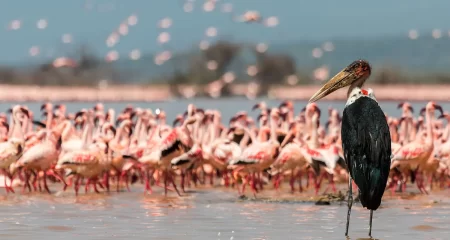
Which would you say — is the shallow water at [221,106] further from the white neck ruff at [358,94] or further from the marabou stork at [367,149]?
the marabou stork at [367,149]

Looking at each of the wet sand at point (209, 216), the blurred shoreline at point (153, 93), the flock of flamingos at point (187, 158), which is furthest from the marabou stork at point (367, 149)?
the blurred shoreline at point (153, 93)

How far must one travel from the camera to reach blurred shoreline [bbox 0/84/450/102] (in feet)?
420

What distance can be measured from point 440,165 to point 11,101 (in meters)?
113

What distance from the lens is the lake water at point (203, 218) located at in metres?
14.2

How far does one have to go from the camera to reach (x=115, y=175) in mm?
21672

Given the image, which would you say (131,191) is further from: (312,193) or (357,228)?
(357,228)

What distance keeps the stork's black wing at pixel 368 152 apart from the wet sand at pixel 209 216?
2.49 ft

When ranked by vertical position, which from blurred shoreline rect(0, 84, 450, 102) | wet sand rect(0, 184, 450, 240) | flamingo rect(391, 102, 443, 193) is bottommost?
wet sand rect(0, 184, 450, 240)

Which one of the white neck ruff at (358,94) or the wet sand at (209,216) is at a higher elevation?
the white neck ruff at (358,94)

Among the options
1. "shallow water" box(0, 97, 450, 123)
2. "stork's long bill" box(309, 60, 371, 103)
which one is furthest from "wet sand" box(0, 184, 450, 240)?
"shallow water" box(0, 97, 450, 123)

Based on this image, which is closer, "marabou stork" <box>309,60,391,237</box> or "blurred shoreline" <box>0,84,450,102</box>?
"marabou stork" <box>309,60,391,237</box>

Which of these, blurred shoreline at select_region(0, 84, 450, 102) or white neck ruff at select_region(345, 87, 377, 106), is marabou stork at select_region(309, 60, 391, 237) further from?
blurred shoreline at select_region(0, 84, 450, 102)

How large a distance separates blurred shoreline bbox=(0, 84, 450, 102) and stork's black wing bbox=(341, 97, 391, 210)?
362 feet

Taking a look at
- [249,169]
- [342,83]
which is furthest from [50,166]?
Result: [342,83]
